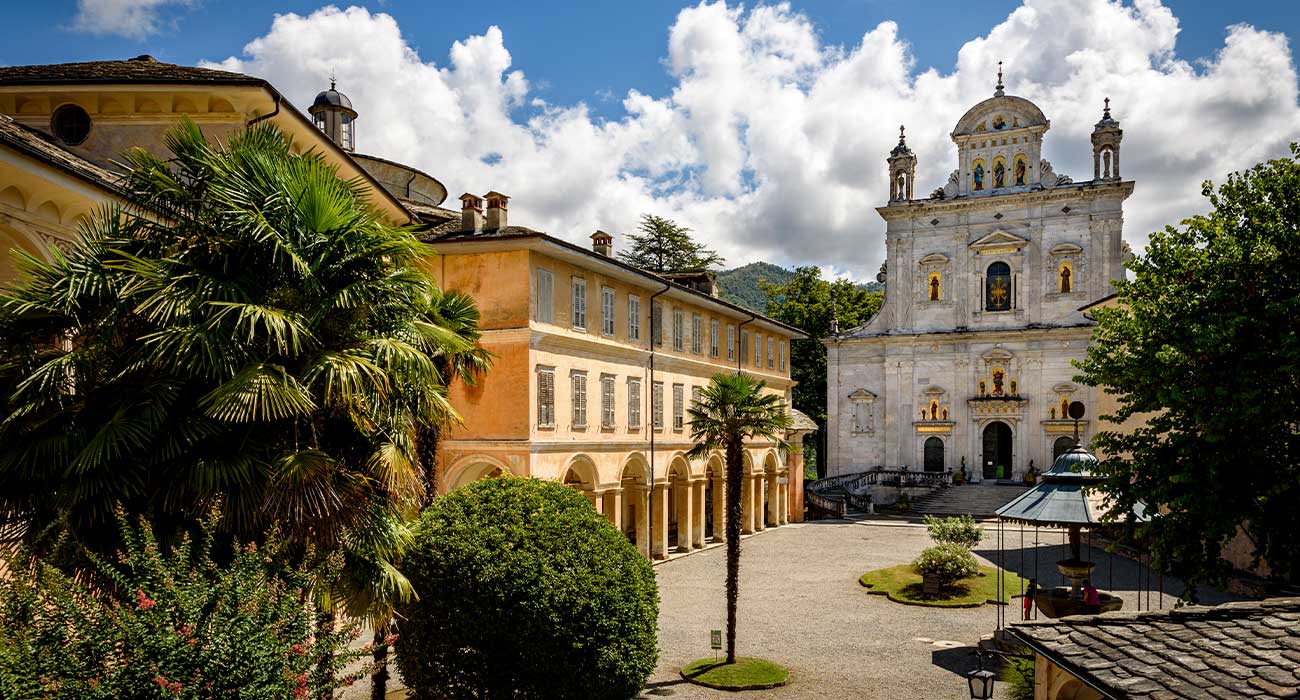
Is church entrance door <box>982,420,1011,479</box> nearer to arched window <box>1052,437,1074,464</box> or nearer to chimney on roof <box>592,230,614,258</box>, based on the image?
arched window <box>1052,437,1074,464</box>

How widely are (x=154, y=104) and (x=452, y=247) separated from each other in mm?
9246

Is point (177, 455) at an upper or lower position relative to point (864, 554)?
upper

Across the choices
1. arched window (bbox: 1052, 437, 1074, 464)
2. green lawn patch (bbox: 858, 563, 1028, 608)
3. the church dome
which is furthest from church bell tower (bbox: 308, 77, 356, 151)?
arched window (bbox: 1052, 437, 1074, 464)

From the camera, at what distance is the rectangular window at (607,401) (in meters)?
27.7

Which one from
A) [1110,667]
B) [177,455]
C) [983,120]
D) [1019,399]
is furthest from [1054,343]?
[177,455]

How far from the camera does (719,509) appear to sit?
1441 inches

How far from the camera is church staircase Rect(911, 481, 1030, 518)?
4625 cm

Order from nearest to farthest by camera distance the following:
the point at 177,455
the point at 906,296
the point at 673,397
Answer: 1. the point at 177,455
2. the point at 673,397
3. the point at 906,296

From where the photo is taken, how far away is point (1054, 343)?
51.2 metres

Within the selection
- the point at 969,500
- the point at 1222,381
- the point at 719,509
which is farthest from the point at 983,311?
the point at 1222,381

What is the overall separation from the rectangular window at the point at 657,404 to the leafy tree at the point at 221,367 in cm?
2029

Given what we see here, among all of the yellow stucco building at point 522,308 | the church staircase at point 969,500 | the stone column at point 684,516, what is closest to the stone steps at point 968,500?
the church staircase at point 969,500

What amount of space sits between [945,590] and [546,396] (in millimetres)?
12132

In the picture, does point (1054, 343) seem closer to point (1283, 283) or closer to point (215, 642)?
point (1283, 283)
